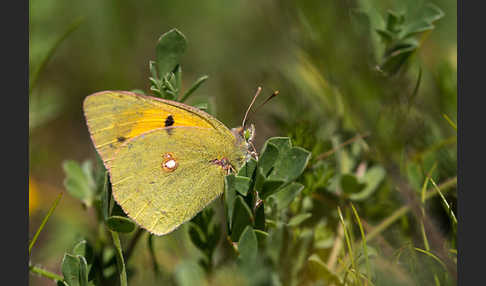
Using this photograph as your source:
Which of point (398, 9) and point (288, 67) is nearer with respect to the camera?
point (398, 9)

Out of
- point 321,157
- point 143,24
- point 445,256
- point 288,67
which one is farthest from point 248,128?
point 143,24

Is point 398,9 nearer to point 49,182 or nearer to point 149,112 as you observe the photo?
point 149,112

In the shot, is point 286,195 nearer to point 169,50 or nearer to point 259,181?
point 259,181

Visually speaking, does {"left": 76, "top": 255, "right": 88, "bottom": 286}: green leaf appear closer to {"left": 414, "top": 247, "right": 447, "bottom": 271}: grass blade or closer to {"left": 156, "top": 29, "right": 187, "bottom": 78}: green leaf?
{"left": 156, "top": 29, "right": 187, "bottom": 78}: green leaf

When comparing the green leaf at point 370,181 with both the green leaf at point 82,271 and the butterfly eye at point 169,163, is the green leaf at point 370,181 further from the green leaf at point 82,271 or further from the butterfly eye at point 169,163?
the green leaf at point 82,271

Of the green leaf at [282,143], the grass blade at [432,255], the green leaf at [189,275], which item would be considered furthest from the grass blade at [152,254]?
the grass blade at [432,255]

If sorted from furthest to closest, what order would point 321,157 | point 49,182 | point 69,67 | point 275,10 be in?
1. point 69,67
2. point 49,182
3. point 275,10
4. point 321,157

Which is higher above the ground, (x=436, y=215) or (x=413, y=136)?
(x=413, y=136)

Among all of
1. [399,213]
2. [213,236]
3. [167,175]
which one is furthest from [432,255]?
[167,175]
